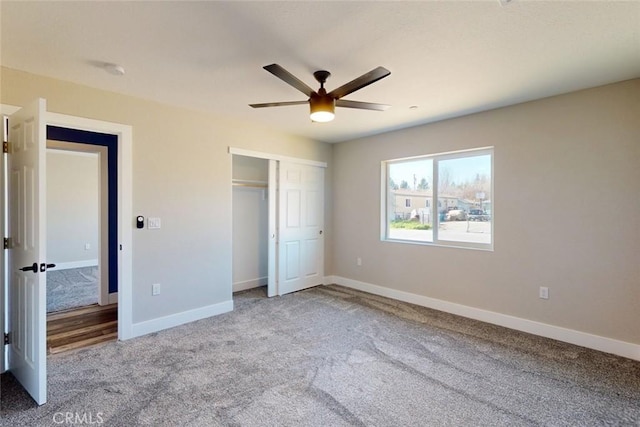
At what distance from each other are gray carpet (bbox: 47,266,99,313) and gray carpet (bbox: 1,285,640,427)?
6.17ft

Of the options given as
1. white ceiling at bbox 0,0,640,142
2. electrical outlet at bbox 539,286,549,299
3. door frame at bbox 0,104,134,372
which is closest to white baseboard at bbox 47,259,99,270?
door frame at bbox 0,104,134,372

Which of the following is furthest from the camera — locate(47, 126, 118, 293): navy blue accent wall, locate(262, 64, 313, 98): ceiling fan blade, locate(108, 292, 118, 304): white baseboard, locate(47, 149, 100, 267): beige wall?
locate(47, 149, 100, 267): beige wall

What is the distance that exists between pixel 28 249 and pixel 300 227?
11.0 feet

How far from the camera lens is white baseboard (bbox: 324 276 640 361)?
2.86 metres

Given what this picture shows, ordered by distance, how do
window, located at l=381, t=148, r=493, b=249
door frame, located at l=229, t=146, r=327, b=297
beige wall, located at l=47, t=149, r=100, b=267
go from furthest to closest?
beige wall, located at l=47, t=149, r=100, b=267
door frame, located at l=229, t=146, r=327, b=297
window, located at l=381, t=148, r=493, b=249

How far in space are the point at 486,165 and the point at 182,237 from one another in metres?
3.78

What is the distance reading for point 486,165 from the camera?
12.5 ft

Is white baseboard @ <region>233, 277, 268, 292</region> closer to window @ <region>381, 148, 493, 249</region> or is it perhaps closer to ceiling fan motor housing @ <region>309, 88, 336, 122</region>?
window @ <region>381, 148, 493, 249</region>

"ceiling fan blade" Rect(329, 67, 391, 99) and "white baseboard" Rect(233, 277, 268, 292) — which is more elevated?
"ceiling fan blade" Rect(329, 67, 391, 99)

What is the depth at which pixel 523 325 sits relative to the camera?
11.2ft

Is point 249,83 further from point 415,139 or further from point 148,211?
point 415,139

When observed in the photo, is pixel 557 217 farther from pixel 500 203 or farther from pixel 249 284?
Result: pixel 249 284

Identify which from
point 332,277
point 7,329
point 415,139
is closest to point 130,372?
point 7,329

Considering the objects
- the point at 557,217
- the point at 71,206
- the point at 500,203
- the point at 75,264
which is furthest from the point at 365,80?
the point at 75,264
